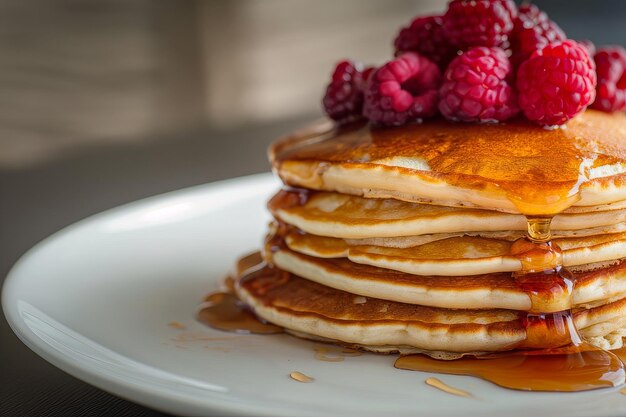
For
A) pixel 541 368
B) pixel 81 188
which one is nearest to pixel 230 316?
pixel 541 368

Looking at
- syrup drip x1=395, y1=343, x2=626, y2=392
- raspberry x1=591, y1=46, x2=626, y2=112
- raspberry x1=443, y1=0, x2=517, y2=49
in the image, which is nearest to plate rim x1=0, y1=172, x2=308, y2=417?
syrup drip x1=395, y1=343, x2=626, y2=392

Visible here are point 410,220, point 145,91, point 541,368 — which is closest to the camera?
point 541,368

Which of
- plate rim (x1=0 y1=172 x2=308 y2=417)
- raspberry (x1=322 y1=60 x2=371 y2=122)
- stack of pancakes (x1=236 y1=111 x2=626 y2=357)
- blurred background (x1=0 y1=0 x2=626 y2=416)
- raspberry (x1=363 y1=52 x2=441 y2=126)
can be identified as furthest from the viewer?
blurred background (x1=0 y1=0 x2=626 y2=416)

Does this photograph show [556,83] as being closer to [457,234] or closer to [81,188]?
[457,234]

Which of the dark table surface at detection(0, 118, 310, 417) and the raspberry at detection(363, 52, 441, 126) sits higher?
the raspberry at detection(363, 52, 441, 126)

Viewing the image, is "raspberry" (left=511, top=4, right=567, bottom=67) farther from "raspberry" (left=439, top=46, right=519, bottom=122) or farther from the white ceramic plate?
the white ceramic plate

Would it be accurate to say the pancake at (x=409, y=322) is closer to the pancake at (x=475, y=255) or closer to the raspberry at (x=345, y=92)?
the pancake at (x=475, y=255)

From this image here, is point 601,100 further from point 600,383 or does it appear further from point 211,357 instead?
point 211,357

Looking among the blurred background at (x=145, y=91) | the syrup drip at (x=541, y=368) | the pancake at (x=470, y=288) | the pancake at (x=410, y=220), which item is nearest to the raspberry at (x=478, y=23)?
the pancake at (x=410, y=220)
